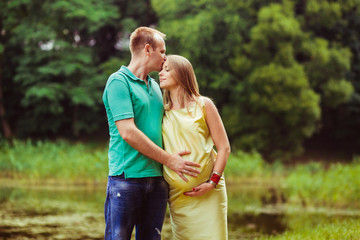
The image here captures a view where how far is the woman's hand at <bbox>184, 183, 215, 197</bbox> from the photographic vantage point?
3.20 meters

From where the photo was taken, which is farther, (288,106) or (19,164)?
(288,106)

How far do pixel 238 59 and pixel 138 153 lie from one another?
54.5ft

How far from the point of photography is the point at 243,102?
19906 mm

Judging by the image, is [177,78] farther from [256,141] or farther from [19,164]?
[256,141]

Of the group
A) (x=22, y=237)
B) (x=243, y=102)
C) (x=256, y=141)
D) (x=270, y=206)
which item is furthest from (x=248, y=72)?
(x=22, y=237)

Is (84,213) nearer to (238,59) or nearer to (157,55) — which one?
(157,55)

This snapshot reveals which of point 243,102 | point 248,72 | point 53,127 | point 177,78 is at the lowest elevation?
point 53,127

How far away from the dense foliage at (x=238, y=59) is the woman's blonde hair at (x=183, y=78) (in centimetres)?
1513

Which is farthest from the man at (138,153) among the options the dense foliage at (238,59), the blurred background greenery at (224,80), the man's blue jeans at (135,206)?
the dense foliage at (238,59)

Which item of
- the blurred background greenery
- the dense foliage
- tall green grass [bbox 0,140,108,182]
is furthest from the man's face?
the dense foliage

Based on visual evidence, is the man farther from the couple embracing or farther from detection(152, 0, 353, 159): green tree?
detection(152, 0, 353, 159): green tree

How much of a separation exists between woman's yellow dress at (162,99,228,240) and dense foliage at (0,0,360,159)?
15194 millimetres

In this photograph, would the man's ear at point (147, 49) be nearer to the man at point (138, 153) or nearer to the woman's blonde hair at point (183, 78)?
the man at point (138, 153)

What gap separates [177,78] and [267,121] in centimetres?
1599
